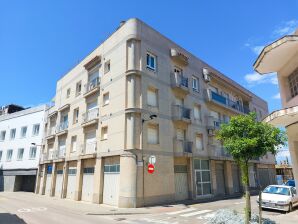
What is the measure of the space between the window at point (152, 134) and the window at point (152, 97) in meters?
Answer: 1.94

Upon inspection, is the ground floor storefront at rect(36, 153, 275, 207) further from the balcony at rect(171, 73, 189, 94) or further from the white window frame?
the white window frame

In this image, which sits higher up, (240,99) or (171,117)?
(240,99)

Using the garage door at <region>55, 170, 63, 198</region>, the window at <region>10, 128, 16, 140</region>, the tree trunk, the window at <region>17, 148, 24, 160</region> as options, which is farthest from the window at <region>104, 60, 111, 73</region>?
the window at <region>10, 128, 16, 140</region>

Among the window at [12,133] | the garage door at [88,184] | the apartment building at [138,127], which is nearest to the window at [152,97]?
the apartment building at [138,127]

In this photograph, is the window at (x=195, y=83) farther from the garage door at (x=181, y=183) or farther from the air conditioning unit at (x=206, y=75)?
Result: the garage door at (x=181, y=183)

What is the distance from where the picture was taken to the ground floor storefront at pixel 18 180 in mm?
33491

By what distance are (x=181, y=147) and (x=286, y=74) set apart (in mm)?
11184

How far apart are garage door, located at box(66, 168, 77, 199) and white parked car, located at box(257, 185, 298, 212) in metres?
17.1

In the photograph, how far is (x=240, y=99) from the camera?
35344 mm

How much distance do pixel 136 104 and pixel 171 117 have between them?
4057 mm

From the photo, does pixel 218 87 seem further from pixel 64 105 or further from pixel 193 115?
pixel 64 105

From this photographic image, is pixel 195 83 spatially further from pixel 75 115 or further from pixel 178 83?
pixel 75 115

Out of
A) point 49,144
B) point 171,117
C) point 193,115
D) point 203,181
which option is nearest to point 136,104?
point 171,117

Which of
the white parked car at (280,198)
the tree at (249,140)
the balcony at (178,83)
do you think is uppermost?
the balcony at (178,83)
